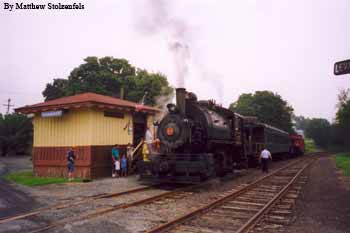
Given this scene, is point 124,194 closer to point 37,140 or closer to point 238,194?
point 238,194

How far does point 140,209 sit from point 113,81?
3769 cm

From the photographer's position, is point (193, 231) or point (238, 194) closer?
point (193, 231)

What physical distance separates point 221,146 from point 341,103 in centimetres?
4126

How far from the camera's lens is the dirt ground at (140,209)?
604cm

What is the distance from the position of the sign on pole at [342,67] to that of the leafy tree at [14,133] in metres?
37.3

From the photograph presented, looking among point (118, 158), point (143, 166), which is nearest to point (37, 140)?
point (118, 158)

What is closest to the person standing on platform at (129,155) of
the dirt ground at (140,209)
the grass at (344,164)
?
the dirt ground at (140,209)

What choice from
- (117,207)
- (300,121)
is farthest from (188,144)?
(300,121)

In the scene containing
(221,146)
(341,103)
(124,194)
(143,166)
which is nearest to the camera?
(124,194)

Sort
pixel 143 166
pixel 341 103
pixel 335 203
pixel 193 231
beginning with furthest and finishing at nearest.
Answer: pixel 341 103, pixel 143 166, pixel 335 203, pixel 193 231

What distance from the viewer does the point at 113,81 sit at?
43.7 metres

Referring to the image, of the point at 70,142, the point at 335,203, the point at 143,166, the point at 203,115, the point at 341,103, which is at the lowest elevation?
the point at 335,203

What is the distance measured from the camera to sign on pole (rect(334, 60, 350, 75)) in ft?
21.1

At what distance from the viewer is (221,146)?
496 inches
